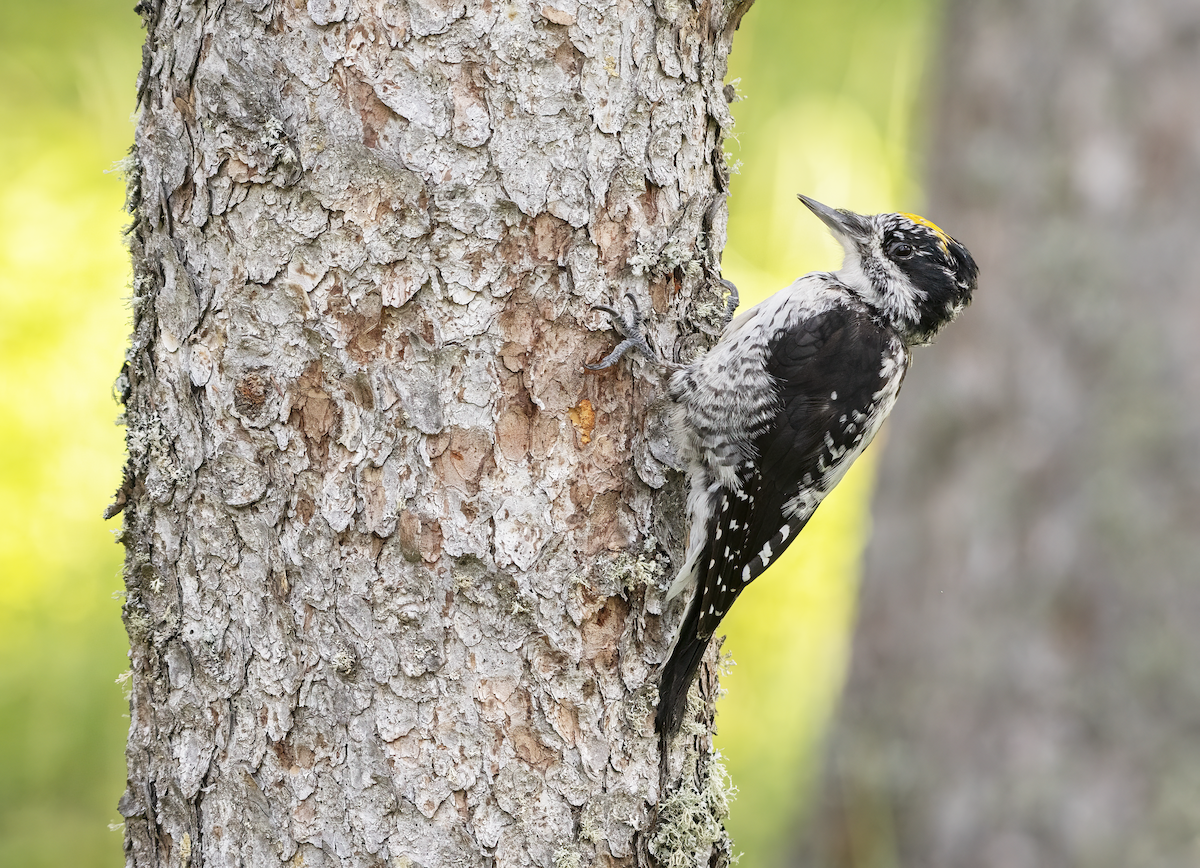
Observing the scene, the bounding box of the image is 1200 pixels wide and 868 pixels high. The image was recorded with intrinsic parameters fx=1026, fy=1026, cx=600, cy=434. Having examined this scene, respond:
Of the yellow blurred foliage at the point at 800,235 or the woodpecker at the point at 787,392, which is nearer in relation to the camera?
the woodpecker at the point at 787,392

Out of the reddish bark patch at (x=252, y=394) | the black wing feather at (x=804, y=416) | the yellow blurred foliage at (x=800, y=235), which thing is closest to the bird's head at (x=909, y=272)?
the black wing feather at (x=804, y=416)

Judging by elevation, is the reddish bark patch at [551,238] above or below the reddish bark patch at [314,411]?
above

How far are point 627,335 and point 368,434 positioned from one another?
56 centimetres

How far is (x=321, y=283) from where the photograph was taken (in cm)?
189

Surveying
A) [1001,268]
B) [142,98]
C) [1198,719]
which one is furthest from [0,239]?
[1198,719]

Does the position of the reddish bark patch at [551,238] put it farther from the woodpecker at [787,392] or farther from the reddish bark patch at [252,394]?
the reddish bark patch at [252,394]

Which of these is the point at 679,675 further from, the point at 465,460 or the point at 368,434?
the point at 368,434

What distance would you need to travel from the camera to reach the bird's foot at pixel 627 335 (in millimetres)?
2064

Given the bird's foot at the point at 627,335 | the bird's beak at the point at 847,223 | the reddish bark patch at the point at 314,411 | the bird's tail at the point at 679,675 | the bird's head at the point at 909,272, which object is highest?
the bird's beak at the point at 847,223

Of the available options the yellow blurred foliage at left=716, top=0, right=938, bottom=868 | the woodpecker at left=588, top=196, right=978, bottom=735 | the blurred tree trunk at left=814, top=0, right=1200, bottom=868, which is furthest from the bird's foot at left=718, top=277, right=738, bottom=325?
the yellow blurred foliage at left=716, top=0, right=938, bottom=868

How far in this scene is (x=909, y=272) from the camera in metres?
2.97

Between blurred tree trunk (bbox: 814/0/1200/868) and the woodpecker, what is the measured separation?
1546 millimetres

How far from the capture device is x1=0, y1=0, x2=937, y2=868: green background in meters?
4.10

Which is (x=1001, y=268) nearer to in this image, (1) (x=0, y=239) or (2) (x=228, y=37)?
(2) (x=228, y=37)
